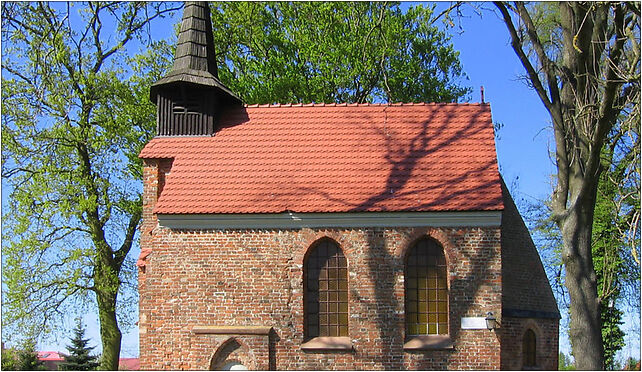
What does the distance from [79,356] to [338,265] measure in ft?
46.7

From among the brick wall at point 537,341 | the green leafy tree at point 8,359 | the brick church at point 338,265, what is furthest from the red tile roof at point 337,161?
the green leafy tree at point 8,359

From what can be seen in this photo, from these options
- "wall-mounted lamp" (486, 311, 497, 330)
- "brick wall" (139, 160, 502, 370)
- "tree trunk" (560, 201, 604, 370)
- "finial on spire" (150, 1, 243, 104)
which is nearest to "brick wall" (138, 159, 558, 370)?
"brick wall" (139, 160, 502, 370)

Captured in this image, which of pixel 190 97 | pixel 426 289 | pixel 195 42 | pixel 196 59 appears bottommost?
pixel 426 289

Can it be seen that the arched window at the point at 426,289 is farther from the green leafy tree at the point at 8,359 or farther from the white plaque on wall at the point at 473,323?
the green leafy tree at the point at 8,359

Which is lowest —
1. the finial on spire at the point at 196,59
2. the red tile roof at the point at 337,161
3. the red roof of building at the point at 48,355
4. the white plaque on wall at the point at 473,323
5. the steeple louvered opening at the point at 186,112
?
the red roof of building at the point at 48,355

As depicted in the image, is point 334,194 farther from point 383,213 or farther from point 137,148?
point 137,148

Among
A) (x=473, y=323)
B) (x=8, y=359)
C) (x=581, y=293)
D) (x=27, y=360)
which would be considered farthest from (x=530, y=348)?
(x=27, y=360)

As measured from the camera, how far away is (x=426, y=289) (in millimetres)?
17219

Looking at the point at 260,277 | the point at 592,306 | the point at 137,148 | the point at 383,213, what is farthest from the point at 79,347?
the point at 592,306

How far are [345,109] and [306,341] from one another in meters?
6.30

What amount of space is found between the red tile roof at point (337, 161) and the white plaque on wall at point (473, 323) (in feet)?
8.05

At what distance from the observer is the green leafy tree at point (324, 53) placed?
31.2 meters

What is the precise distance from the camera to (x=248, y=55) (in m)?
32.9

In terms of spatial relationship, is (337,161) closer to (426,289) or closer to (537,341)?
(426,289)
